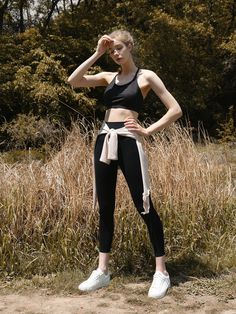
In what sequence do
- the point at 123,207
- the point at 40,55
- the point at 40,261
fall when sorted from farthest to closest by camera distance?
1. the point at 40,55
2. the point at 123,207
3. the point at 40,261

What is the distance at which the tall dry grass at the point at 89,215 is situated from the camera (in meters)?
3.44

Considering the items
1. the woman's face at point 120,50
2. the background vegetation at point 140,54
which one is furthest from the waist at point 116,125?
the background vegetation at point 140,54

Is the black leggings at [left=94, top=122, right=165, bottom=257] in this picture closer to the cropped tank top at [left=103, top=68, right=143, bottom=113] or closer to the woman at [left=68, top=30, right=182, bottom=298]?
the woman at [left=68, top=30, right=182, bottom=298]

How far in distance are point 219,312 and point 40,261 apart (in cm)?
136

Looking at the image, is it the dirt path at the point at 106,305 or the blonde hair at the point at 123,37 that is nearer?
the dirt path at the point at 106,305

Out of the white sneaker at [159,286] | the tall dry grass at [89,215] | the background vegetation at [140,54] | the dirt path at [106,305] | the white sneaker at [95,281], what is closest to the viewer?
the dirt path at [106,305]

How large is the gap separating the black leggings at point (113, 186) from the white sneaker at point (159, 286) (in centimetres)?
14

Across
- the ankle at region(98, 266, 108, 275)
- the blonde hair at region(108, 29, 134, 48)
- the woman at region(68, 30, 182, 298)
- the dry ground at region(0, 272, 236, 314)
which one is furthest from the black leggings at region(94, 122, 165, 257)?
the blonde hair at region(108, 29, 134, 48)

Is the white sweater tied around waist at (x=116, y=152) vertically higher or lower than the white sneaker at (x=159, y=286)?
higher

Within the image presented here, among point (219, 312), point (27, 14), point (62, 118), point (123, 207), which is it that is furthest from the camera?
point (27, 14)

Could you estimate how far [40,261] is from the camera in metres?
3.40

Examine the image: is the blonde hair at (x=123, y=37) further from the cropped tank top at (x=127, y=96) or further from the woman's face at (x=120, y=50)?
the cropped tank top at (x=127, y=96)

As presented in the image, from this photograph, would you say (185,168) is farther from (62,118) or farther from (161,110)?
(161,110)

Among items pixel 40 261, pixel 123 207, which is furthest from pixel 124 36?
pixel 40 261
